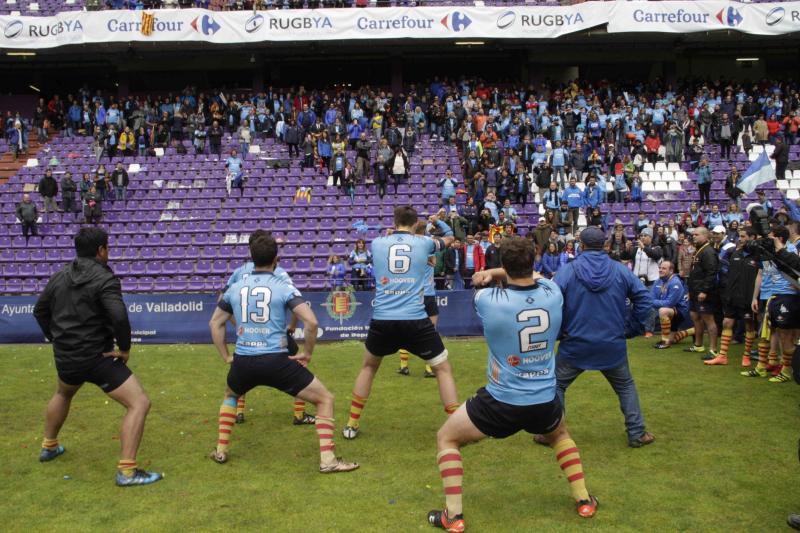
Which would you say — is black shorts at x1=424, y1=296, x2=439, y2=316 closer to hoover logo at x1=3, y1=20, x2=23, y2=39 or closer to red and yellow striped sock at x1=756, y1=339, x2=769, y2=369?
red and yellow striped sock at x1=756, y1=339, x2=769, y2=369

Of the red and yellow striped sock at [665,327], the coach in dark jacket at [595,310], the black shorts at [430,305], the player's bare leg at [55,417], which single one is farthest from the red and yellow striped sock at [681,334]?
the player's bare leg at [55,417]

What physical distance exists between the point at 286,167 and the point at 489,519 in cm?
2034

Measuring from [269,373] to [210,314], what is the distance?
351 inches

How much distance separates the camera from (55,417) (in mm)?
6621

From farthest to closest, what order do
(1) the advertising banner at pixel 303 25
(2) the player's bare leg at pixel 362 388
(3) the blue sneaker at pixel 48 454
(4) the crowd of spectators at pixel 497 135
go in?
1. (1) the advertising banner at pixel 303 25
2. (4) the crowd of spectators at pixel 497 135
3. (2) the player's bare leg at pixel 362 388
4. (3) the blue sneaker at pixel 48 454

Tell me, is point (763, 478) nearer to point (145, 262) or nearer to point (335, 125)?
point (145, 262)

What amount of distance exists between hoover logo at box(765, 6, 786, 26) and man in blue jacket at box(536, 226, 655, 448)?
2463 cm

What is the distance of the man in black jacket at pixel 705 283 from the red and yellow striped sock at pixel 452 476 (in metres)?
7.11

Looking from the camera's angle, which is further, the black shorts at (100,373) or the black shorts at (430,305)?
the black shorts at (430,305)

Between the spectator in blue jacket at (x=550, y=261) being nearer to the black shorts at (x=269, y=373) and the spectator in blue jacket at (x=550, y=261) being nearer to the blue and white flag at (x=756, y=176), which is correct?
the blue and white flag at (x=756, y=176)

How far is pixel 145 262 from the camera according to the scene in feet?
64.0

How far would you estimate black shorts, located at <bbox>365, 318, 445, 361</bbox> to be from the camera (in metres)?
6.94

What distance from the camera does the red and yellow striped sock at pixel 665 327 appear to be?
12539 millimetres

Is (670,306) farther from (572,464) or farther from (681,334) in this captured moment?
(572,464)
